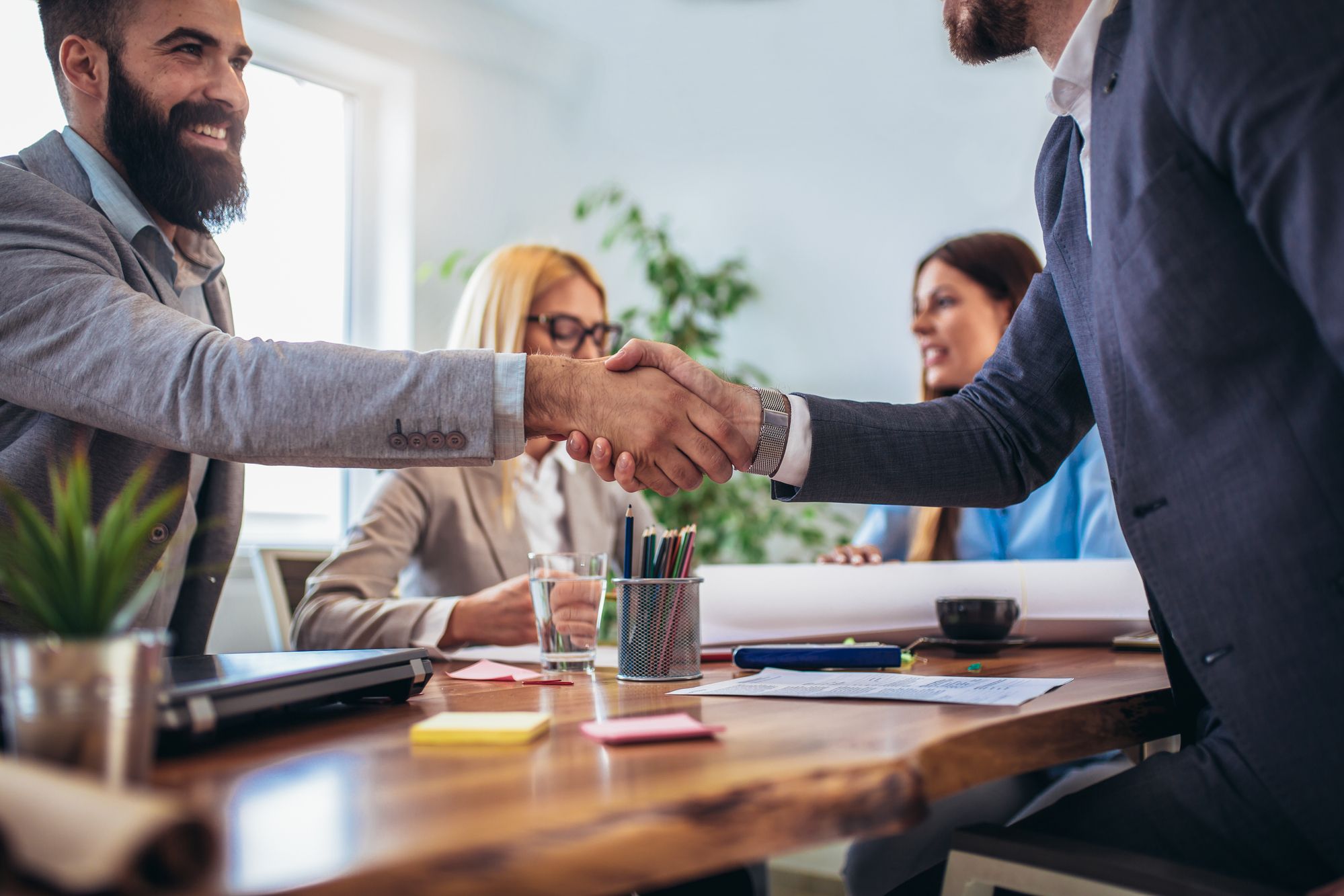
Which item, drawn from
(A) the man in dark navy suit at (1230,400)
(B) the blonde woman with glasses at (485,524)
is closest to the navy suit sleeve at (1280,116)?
(A) the man in dark navy suit at (1230,400)

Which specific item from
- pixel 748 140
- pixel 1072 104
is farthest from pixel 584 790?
pixel 748 140

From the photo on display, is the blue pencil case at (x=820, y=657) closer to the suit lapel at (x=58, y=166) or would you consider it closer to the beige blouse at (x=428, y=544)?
the beige blouse at (x=428, y=544)

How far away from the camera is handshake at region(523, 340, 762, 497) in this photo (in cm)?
123

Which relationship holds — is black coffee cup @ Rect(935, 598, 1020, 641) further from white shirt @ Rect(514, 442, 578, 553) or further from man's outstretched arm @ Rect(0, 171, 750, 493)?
white shirt @ Rect(514, 442, 578, 553)

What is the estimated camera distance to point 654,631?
103 centimetres

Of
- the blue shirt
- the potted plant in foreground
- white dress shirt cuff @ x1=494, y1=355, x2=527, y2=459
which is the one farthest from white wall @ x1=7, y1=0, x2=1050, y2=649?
the potted plant in foreground

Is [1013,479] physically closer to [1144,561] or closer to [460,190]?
[1144,561]

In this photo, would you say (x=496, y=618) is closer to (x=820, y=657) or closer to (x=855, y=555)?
(x=820, y=657)

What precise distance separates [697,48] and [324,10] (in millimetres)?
1329

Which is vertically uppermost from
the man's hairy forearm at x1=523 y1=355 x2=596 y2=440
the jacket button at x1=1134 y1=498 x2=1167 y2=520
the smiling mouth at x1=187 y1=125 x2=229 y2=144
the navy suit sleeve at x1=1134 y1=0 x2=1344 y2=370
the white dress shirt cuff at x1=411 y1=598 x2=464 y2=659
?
the smiling mouth at x1=187 y1=125 x2=229 y2=144

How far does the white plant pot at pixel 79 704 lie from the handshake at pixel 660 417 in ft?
2.70

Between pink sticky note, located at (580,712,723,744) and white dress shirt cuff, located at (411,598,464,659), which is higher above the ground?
white dress shirt cuff, located at (411,598,464,659)

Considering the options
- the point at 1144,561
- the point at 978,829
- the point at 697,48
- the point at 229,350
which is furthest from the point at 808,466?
the point at 697,48

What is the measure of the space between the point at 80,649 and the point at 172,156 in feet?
3.73
